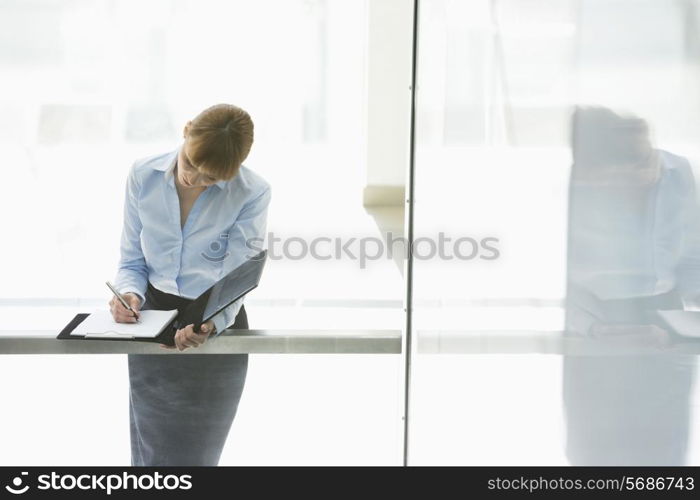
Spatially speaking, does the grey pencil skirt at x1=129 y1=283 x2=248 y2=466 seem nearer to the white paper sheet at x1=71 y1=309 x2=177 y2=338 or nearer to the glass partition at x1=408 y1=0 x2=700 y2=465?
the white paper sheet at x1=71 y1=309 x2=177 y2=338

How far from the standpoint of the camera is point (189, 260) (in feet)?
5.81

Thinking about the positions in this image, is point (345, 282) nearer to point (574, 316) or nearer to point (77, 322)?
point (77, 322)

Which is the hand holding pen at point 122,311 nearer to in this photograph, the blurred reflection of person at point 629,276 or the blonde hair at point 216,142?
the blonde hair at point 216,142

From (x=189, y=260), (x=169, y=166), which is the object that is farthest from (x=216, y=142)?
(x=189, y=260)

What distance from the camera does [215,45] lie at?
16.9 feet

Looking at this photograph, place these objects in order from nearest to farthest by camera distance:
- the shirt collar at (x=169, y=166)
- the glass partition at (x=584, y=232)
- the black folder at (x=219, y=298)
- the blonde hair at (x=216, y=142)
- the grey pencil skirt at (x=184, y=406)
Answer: the glass partition at (x=584, y=232)
the black folder at (x=219, y=298)
the grey pencil skirt at (x=184, y=406)
the blonde hair at (x=216, y=142)
the shirt collar at (x=169, y=166)

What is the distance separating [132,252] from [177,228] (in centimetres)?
12

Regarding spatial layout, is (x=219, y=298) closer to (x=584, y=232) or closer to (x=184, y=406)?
(x=184, y=406)

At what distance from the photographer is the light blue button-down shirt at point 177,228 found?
1.69 metres

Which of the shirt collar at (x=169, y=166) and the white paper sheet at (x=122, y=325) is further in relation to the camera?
the shirt collar at (x=169, y=166)

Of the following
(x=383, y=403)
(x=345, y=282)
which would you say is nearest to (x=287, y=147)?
(x=345, y=282)

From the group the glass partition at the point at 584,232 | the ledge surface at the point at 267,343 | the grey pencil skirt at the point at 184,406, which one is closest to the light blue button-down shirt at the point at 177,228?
the grey pencil skirt at the point at 184,406

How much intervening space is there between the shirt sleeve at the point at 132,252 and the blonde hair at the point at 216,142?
0.69 feet

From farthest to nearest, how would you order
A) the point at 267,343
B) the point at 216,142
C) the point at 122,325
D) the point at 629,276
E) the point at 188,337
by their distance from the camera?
the point at 216,142, the point at 122,325, the point at 188,337, the point at 267,343, the point at 629,276
